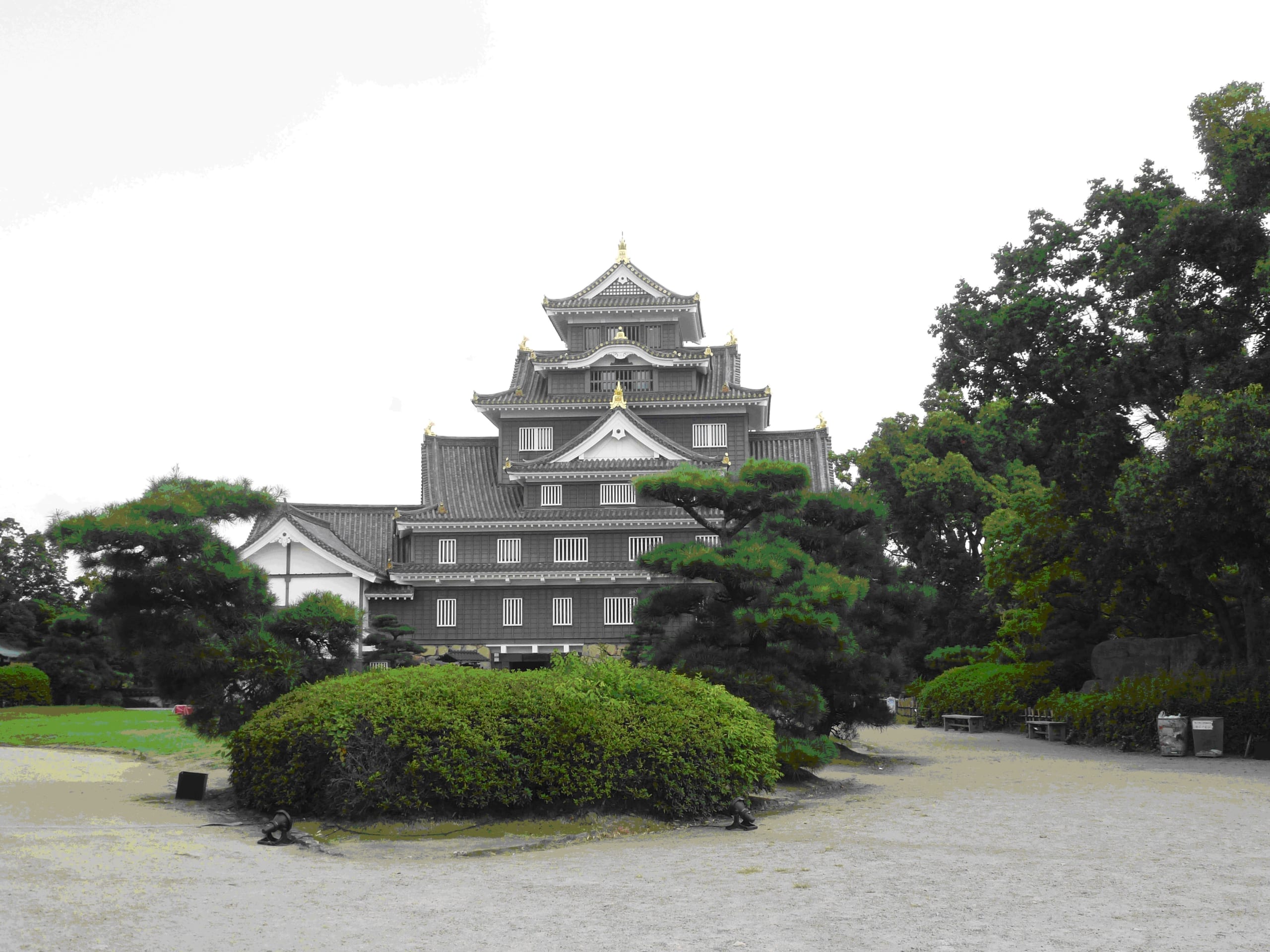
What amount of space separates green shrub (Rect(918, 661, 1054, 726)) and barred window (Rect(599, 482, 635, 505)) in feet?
42.2

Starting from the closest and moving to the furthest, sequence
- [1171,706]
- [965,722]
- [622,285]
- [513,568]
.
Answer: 1. [1171,706]
2. [965,722]
3. [513,568]
4. [622,285]

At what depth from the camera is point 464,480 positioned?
141 ft

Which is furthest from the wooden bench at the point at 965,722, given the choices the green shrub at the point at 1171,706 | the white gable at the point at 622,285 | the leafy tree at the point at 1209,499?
the white gable at the point at 622,285

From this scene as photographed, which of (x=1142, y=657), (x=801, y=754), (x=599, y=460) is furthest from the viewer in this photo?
(x=599, y=460)

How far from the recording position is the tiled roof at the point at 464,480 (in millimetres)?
41406

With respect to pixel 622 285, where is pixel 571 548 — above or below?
below

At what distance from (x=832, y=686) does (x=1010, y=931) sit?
1180 centimetres

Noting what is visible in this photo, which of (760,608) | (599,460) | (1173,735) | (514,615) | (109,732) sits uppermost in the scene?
(599,460)

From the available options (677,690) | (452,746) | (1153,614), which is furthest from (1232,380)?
(452,746)

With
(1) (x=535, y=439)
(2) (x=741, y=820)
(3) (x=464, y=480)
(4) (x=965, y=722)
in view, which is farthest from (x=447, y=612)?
(2) (x=741, y=820)

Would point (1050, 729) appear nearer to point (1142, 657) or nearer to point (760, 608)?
point (1142, 657)

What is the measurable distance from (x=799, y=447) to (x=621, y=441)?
309 inches

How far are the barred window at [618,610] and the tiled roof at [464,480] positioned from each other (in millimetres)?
4871

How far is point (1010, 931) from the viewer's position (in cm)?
694
